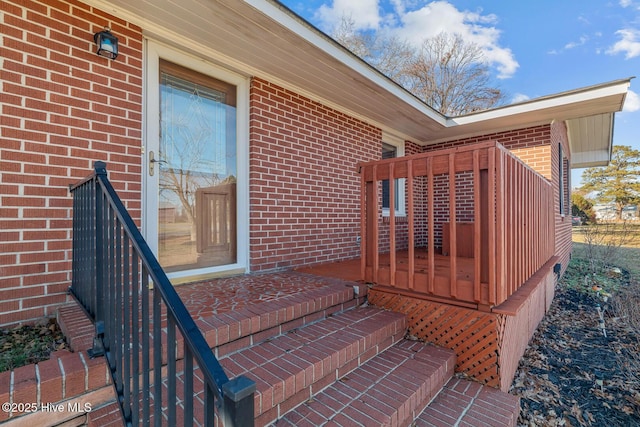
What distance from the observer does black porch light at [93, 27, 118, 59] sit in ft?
7.70

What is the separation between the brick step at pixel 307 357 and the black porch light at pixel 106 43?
8.13 feet

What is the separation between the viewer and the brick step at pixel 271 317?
1.92 meters

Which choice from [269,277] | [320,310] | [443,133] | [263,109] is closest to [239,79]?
[263,109]

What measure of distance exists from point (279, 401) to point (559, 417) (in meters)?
2.09

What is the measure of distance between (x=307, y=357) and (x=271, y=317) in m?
0.42

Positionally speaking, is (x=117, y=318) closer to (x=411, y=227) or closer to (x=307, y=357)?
(x=307, y=357)

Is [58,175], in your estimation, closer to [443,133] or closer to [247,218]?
[247,218]

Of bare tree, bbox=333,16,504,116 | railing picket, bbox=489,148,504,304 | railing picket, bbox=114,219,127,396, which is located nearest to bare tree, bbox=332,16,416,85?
bare tree, bbox=333,16,504,116

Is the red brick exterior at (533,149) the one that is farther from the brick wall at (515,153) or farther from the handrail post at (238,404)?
the handrail post at (238,404)

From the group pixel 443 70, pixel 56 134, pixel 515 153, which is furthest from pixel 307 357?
pixel 443 70

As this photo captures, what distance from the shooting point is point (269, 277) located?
133 inches

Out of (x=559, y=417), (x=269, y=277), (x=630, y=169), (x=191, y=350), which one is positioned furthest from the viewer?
(x=630, y=169)

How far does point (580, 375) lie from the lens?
2850 mm

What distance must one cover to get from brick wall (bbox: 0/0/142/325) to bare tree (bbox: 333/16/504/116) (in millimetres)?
Result: 10501
